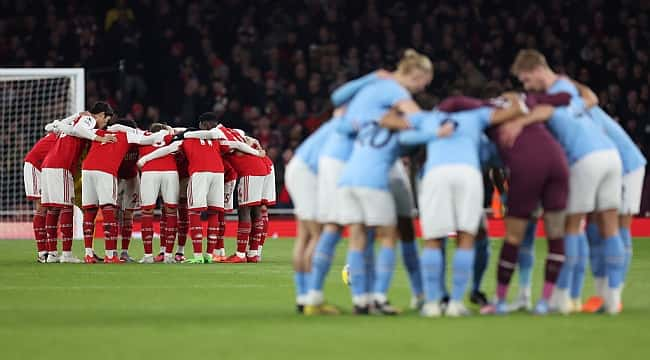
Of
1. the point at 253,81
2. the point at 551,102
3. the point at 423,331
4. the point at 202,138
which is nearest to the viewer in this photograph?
the point at 423,331

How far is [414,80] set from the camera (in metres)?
11.5

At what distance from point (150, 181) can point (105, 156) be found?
70cm

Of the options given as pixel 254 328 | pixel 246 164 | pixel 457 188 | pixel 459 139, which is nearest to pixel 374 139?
pixel 459 139

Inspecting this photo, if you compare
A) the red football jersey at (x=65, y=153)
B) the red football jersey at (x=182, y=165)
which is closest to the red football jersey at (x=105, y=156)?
the red football jersey at (x=65, y=153)

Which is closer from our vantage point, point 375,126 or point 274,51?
point 375,126

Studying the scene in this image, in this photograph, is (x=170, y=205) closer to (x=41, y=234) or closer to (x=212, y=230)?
(x=212, y=230)

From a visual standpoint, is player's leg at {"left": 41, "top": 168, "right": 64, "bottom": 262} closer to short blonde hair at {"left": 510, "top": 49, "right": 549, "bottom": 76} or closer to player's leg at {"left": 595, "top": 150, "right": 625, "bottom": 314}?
short blonde hair at {"left": 510, "top": 49, "right": 549, "bottom": 76}

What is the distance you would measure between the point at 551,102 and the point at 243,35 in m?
22.0

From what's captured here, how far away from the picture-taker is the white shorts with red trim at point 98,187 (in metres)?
19.9

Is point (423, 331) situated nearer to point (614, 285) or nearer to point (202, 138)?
point (614, 285)

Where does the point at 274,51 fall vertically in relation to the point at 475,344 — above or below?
above

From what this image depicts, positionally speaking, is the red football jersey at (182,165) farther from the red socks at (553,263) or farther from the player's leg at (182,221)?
the red socks at (553,263)

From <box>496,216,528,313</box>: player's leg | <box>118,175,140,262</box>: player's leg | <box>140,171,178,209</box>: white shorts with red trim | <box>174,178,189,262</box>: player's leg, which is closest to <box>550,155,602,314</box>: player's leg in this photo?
<box>496,216,528,313</box>: player's leg

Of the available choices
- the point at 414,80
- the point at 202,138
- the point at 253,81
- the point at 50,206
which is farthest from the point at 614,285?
the point at 253,81
